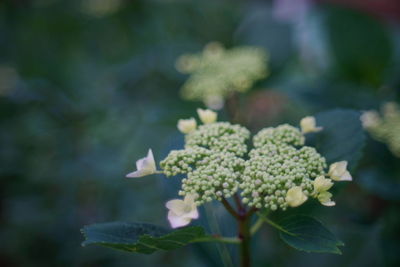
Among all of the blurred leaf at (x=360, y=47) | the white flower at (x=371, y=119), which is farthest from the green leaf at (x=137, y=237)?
the blurred leaf at (x=360, y=47)

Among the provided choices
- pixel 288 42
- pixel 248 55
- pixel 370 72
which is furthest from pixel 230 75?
pixel 370 72

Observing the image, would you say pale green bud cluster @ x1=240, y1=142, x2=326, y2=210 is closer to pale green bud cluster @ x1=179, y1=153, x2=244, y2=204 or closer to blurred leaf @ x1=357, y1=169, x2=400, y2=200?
pale green bud cluster @ x1=179, y1=153, x2=244, y2=204

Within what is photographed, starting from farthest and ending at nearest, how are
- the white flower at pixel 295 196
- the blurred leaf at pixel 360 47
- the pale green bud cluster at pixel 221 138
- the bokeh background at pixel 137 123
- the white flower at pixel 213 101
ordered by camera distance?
1. the blurred leaf at pixel 360 47
2. the bokeh background at pixel 137 123
3. the white flower at pixel 213 101
4. the pale green bud cluster at pixel 221 138
5. the white flower at pixel 295 196

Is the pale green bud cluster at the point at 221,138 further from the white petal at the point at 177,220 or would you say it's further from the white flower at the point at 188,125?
the white petal at the point at 177,220

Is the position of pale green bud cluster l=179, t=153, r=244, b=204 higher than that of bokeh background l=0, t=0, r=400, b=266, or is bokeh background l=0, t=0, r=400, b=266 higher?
bokeh background l=0, t=0, r=400, b=266

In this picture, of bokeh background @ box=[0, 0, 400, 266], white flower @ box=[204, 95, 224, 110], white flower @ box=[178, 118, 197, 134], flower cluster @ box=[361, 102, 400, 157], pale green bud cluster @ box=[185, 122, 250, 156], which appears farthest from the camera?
bokeh background @ box=[0, 0, 400, 266]

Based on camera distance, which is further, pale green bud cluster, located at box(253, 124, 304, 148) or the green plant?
pale green bud cluster, located at box(253, 124, 304, 148)

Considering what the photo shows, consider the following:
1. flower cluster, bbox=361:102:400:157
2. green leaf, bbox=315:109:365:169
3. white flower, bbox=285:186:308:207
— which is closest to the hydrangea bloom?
white flower, bbox=285:186:308:207
